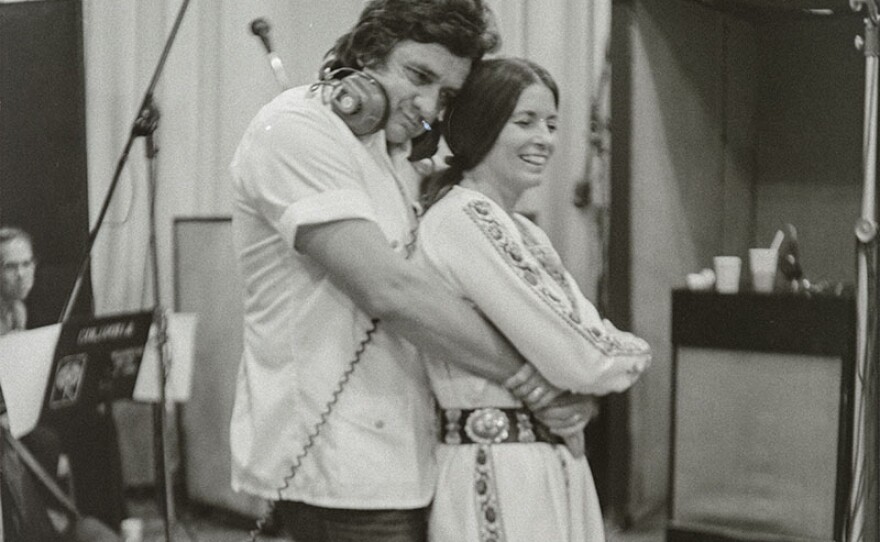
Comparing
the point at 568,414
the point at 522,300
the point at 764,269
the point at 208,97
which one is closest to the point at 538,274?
the point at 522,300

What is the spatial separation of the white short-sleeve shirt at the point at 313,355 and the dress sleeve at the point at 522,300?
0.22ft

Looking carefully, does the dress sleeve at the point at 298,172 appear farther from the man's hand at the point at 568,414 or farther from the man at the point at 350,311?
the man's hand at the point at 568,414

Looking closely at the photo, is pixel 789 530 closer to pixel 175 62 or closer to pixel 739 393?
pixel 739 393

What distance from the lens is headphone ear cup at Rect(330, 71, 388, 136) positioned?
3.34 feet

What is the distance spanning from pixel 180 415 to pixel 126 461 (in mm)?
214

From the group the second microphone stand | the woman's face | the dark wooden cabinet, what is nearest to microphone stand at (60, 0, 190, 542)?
the second microphone stand

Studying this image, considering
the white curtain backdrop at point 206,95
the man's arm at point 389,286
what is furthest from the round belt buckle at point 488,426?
the white curtain backdrop at point 206,95

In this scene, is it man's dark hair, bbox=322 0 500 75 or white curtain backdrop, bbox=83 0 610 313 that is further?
white curtain backdrop, bbox=83 0 610 313

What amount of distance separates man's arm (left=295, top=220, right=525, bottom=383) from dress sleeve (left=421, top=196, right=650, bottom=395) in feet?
0.18

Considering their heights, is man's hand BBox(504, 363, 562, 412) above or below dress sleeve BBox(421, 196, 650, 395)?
below

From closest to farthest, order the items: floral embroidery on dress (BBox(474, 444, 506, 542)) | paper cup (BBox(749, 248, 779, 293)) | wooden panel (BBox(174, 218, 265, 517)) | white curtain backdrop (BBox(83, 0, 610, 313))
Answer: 1. floral embroidery on dress (BBox(474, 444, 506, 542))
2. white curtain backdrop (BBox(83, 0, 610, 313))
3. paper cup (BBox(749, 248, 779, 293))
4. wooden panel (BBox(174, 218, 265, 517))

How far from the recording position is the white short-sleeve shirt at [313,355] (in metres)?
0.97

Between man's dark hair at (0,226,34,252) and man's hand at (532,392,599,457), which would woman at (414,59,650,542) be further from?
man's dark hair at (0,226,34,252)

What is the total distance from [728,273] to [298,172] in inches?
56.1
